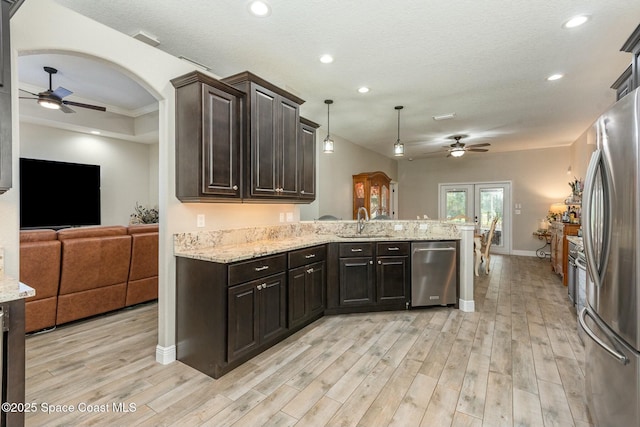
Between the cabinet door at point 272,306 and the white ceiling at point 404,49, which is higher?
the white ceiling at point 404,49

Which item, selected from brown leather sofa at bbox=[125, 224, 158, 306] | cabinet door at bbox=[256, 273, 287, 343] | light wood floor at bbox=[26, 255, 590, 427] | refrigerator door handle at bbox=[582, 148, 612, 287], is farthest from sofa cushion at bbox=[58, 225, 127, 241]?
refrigerator door handle at bbox=[582, 148, 612, 287]

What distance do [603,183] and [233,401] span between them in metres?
2.52

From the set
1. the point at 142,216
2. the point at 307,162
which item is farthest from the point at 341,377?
the point at 142,216

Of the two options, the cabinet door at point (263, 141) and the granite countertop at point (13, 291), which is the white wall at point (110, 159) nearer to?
the cabinet door at point (263, 141)

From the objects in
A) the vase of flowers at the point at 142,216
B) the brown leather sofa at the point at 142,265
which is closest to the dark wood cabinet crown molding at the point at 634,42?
the brown leather sofa at the point at 142,265

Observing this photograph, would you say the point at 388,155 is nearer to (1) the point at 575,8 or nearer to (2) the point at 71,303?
(1) the point at 575,8

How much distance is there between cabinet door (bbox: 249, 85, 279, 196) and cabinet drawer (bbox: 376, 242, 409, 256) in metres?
1.50

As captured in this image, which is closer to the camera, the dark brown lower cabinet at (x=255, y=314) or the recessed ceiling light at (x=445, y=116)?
the dark brown lower cabinet at (x=255, y=314)

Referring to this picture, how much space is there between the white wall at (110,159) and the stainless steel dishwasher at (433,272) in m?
5.59

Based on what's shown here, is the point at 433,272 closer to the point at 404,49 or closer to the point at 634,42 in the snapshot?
the point at 404,49

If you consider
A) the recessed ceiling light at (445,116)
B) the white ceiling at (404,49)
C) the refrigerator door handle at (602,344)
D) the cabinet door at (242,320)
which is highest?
the recessed ceiling light at (445,116)

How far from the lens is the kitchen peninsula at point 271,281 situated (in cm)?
231

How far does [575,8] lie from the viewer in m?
2.30

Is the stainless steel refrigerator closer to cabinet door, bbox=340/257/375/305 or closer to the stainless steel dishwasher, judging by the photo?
the stainless steel dishwasher
